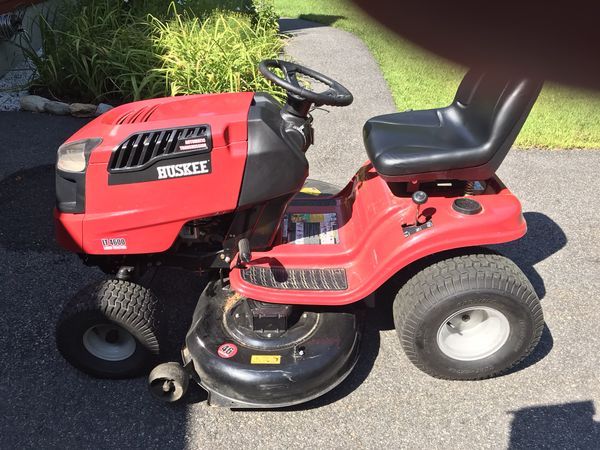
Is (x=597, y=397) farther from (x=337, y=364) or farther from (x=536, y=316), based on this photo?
(x=337, y=364)

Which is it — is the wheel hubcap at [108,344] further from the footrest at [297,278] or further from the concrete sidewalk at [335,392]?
the footrest at [297,278]

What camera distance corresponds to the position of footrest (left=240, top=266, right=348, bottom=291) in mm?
2303

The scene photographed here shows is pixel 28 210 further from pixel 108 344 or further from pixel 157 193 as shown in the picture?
pixel 157 193

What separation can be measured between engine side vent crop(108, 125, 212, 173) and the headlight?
0.11 meters

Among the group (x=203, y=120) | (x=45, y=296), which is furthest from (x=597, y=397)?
(x=45, y=296)

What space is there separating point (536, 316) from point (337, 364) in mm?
852

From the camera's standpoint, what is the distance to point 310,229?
2.59 meters

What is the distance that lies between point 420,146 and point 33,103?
12.5 feet

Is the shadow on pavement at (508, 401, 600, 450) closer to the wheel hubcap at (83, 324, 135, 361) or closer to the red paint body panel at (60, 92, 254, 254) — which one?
the red paint body panel at (60, 92, 254, 254)

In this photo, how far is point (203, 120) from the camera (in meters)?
2.18

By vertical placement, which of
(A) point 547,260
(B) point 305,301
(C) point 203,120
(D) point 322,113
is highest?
(C) point 203,120

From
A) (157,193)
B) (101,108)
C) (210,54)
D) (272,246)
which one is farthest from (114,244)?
(210,54)

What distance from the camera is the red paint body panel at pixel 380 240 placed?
2172mm

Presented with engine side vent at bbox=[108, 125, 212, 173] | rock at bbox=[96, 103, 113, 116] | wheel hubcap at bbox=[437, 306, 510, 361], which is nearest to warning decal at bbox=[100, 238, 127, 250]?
engine side vent at bbox=[108, 125, 212, 173]
